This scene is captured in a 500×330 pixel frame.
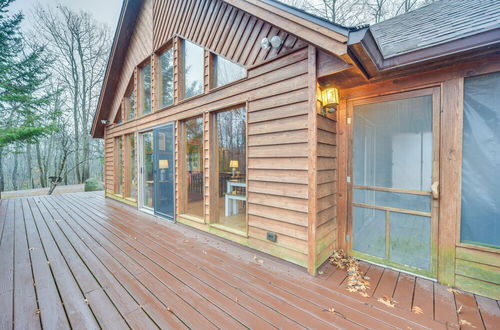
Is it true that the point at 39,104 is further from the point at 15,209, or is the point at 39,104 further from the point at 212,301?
the point at 212,301

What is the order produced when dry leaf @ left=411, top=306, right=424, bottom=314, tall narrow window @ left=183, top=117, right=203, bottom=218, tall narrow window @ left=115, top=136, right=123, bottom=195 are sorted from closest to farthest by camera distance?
dry leaf @ left=411, top=306, right=424, bottom=314, tall narrow window @ left=183, top=117, right=203, bottom=218, tall narrow window @ left=115, top=136, right=123, bottom=195

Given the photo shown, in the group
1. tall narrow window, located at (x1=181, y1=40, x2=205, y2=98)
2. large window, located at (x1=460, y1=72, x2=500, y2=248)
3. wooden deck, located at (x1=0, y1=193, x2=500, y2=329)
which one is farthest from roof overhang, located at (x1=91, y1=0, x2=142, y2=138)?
large window, located at (x1=460, y1=72, x2=500, y2=248)

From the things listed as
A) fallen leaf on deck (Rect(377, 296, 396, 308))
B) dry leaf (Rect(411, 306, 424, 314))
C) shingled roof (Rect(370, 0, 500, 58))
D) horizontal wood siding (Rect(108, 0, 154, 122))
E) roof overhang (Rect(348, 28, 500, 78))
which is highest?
horizontal wood siding (Rect(108, 0, 154, 122))

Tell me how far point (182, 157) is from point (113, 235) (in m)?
1.82

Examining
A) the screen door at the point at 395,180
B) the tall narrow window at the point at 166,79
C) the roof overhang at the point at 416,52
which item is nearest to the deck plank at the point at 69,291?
the screen door at the point at 395,180

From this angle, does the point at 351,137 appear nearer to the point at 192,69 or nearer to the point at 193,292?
the point at 193,292

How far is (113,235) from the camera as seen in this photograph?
11.3ft

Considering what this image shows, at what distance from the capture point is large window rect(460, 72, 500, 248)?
1843 mm

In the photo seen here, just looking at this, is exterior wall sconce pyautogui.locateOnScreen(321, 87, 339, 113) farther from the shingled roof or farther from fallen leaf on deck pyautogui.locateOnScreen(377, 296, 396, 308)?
fallen leaf on deck pyautogui.locateOnScreen(377, 296, 396, 308)

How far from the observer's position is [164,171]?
453 cm

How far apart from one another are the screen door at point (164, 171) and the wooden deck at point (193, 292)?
4.28 feet

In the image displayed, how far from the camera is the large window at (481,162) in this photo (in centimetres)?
184

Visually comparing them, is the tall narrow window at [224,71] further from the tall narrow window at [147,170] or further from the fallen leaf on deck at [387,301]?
the fallen leaf on deck at [387,301]

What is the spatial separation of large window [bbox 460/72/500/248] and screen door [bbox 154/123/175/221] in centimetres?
439
